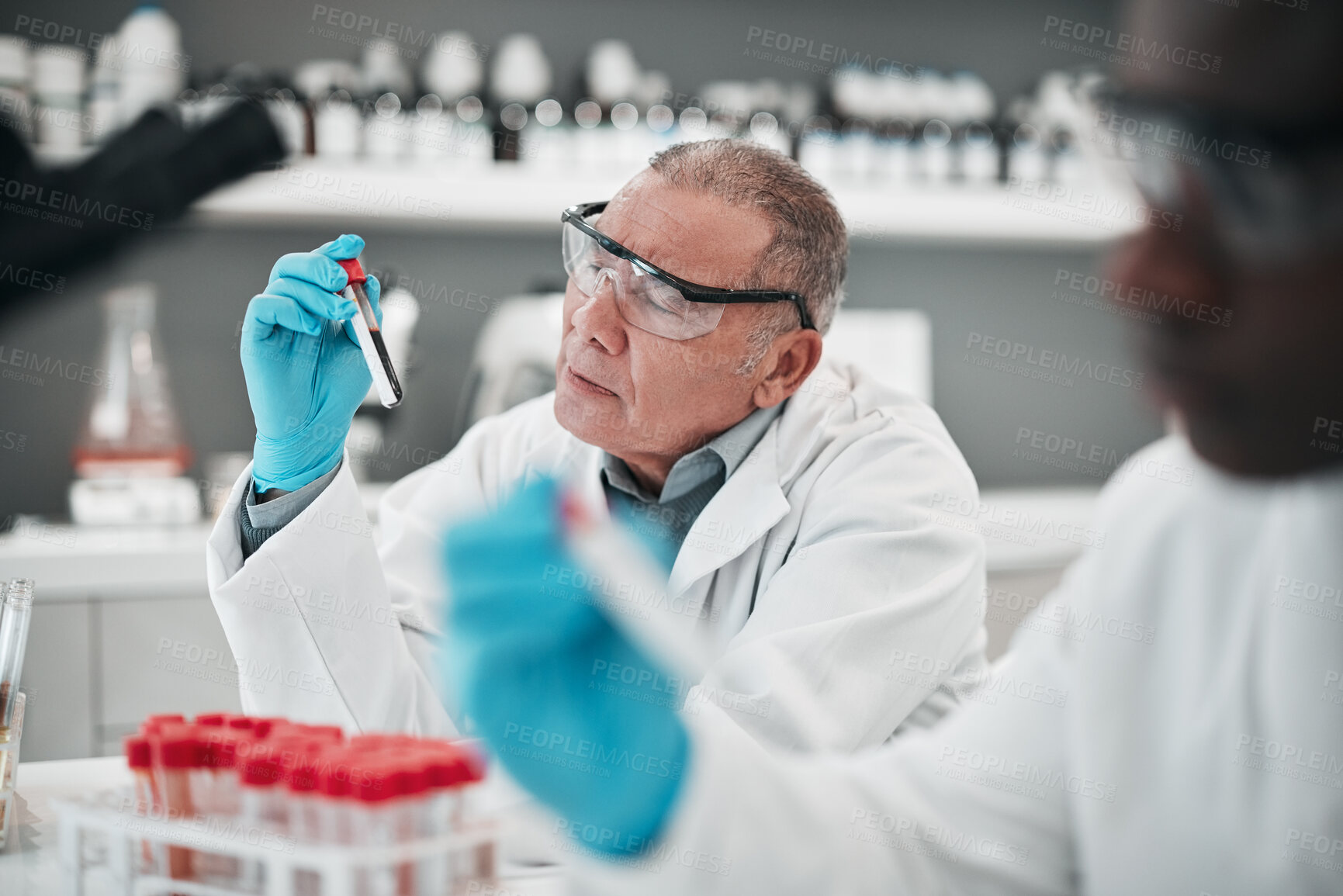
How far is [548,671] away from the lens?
21.9 inches

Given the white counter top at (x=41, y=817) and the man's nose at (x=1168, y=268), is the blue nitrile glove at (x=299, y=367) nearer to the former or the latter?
the white counter top at (x=41, y=817)

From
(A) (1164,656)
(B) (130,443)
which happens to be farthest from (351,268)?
(B) (130,443)

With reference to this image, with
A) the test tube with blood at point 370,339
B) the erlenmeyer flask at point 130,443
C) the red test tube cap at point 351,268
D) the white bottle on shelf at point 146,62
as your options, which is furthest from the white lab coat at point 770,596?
the white bottle on shelf at point 146,62

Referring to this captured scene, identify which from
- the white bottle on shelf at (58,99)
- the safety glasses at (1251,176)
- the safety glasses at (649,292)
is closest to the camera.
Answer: the safety glasses at (1251,176)

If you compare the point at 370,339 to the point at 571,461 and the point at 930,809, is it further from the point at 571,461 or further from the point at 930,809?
the point at 930,809

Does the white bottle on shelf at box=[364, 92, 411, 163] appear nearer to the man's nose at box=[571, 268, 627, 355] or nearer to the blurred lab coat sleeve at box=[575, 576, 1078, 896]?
the man's nose at box=[571, 268, 627, 355]

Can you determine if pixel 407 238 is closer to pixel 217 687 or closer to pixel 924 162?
pixel 217 687

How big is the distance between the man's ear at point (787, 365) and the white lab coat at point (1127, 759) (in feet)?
2.16

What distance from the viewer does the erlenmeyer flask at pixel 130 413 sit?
7.41ft

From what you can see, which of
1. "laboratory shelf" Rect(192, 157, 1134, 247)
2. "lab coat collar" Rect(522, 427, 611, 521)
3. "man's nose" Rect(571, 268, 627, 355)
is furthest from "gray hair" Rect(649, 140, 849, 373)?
"laboratory shelf" Rect(192, 157, 1134, 247)

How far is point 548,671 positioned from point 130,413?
2.02 meters

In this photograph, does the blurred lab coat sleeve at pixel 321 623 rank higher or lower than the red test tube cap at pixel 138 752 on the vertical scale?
lower

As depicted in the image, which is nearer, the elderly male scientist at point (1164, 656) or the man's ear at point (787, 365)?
the elderly male scientist at point (1164, 656)

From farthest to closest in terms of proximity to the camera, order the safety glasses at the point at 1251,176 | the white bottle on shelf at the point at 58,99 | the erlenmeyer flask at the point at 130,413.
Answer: the erlenmeyer flask at the point at 130,413 < the white bottle on shelf at the point at 58,99 < the safety glasses at the point at 1251,176
